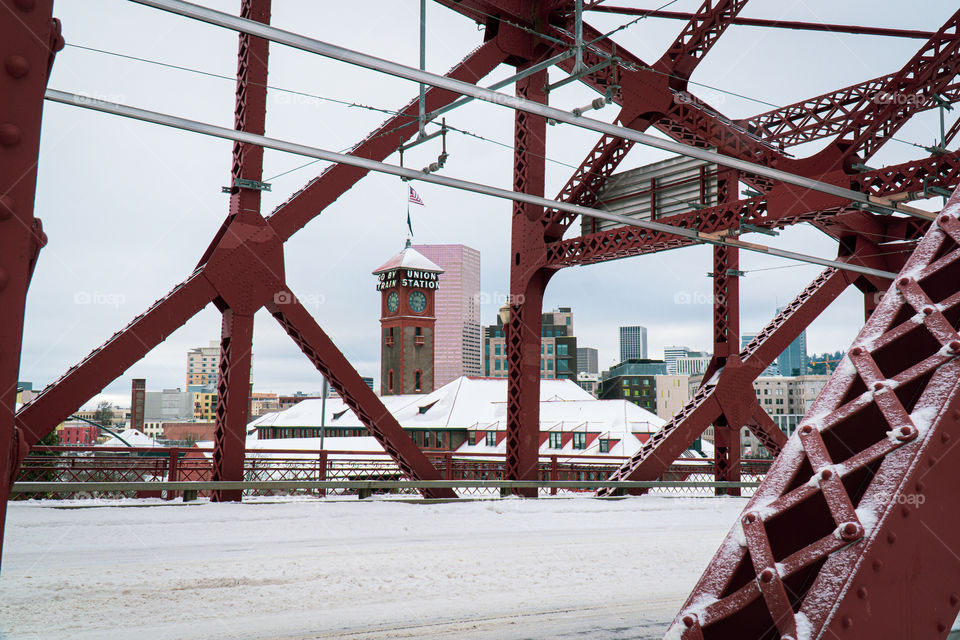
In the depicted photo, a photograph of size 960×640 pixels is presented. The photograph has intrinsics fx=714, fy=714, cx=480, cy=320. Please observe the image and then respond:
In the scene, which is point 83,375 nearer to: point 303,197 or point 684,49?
point 303,197

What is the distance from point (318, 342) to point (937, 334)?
41.0 ft

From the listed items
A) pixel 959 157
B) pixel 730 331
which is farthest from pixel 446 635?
pixel 730 331

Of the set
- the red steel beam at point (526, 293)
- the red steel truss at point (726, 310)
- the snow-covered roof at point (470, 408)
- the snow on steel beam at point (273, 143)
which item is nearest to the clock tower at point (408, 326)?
the snow-covered roof at point (470, 408)

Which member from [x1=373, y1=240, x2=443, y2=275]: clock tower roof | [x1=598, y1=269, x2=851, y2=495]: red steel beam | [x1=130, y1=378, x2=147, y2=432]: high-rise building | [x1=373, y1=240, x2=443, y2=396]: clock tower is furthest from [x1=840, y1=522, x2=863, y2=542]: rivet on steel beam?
[x1=373, y1=240, x2=443, y2=275]: clock tower roof

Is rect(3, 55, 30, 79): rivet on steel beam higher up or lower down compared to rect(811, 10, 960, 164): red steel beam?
lower down

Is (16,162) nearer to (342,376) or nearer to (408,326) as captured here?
(342,376)

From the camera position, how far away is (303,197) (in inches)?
543

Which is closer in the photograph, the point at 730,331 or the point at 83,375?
the point at 83,375

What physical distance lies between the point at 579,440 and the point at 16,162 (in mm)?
59760

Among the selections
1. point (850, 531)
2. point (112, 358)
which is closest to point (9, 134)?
point (850, 531)

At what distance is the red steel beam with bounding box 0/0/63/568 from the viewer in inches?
78.2

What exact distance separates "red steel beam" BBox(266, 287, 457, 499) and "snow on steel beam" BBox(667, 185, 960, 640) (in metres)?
11.9

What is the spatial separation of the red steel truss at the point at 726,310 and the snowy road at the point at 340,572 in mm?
1906

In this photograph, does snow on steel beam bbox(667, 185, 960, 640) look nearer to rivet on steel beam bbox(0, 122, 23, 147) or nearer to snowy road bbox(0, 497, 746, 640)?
rivet on steel beam bbox(0, 122, 23, 147)
